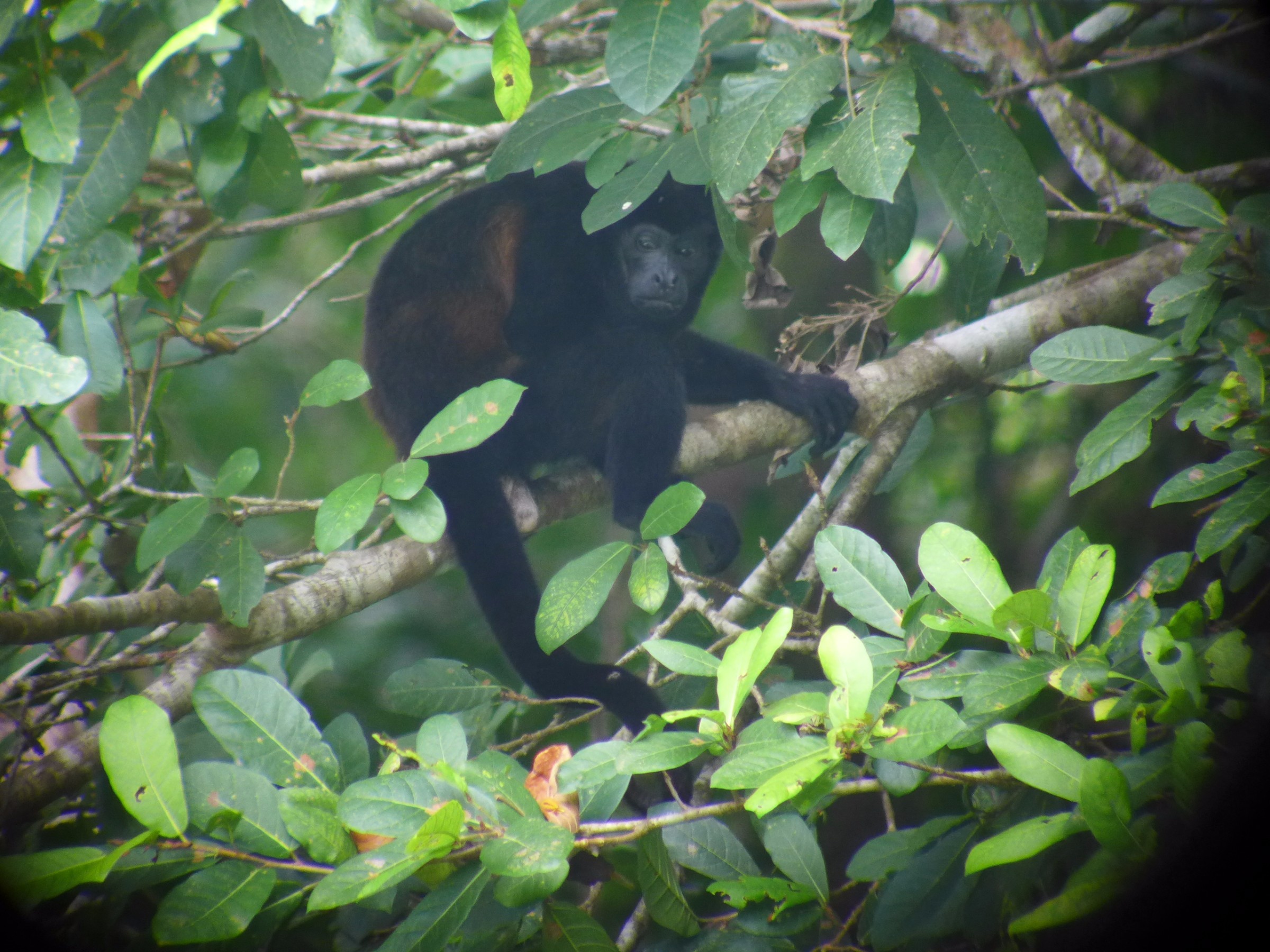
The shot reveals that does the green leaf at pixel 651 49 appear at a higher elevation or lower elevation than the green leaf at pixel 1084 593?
higher

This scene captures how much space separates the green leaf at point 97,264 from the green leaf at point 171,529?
73 centimetres

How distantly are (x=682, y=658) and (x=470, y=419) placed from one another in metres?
0.66

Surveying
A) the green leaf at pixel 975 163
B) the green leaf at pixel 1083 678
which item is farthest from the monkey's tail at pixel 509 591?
the green leaf at pixel 975 163

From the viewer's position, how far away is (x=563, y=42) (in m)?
2.92

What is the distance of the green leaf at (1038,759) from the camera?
3.61 feet

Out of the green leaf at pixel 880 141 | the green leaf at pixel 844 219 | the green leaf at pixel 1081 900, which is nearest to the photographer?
the green leaf at pixel 1081 900

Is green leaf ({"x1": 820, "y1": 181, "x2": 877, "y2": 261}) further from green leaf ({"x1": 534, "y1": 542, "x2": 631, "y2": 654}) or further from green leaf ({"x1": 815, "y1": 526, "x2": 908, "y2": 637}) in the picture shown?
green leaf ({"x1": 534, "y1": 542, "x2": 631, "y2": 654})

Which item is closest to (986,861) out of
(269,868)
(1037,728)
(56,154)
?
(1037,728)

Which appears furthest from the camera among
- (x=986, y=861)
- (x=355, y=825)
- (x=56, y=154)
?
(x=56, y=154)

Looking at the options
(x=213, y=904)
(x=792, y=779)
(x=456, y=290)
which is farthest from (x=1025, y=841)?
(x=456, y=290)

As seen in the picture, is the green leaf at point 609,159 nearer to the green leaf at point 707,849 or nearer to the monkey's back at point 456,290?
the monkey's back at point 456,290

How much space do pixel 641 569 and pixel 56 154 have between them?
1513 millimetres

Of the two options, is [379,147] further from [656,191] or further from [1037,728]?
[1037,728]

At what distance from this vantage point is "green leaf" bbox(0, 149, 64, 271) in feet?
5.61
